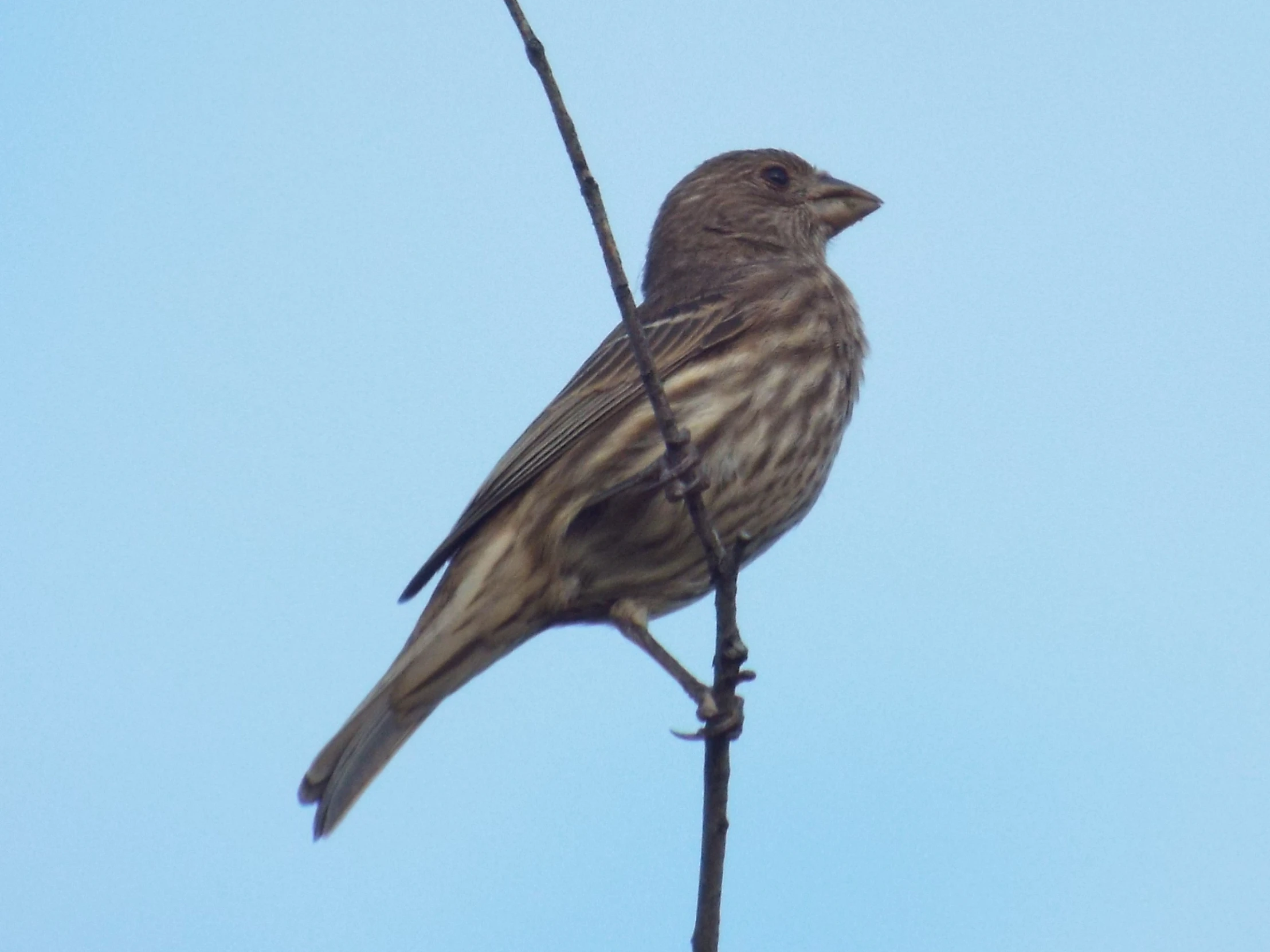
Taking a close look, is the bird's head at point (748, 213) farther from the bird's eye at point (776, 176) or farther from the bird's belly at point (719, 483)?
the bird's belly at point (719, 483)

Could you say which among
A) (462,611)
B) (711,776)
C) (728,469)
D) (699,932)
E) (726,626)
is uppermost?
(728,469)

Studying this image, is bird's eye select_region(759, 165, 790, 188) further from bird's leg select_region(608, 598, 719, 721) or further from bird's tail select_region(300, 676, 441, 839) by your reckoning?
bird's tail select_region(300, 676, 441, 839)

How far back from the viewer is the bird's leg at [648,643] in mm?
6609

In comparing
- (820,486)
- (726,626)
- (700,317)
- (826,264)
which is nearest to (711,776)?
(726,626)

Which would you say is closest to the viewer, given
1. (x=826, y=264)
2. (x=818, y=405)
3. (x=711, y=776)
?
(x=711, y=776)

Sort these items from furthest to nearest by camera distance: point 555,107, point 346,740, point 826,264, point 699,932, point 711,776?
point 826,264 → point 346,740 → point 711,776 → point 699,932 → point 555,107

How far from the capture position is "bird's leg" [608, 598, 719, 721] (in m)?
6.61

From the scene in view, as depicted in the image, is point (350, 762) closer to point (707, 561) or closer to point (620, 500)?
point (620, 500)

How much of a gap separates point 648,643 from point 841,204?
11.1ft

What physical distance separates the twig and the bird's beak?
163 inches

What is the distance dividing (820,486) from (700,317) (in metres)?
0.94

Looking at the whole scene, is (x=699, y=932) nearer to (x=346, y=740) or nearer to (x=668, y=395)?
(x=346, y=740)

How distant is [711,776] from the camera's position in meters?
5.53

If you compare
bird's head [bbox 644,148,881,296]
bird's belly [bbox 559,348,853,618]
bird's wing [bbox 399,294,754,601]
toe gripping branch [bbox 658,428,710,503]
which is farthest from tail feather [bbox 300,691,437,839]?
bird's head [bbox 644,148,881,296]
